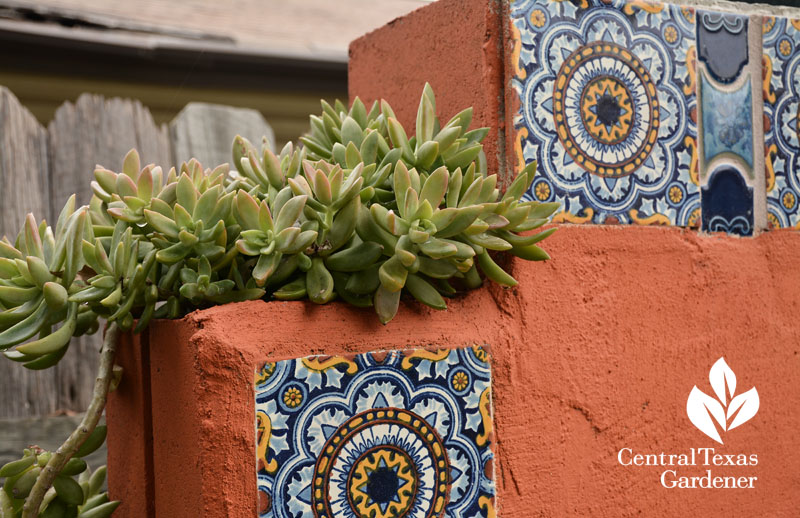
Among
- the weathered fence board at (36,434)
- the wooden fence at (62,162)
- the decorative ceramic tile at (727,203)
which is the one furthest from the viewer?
the wooden fence at (62,162)

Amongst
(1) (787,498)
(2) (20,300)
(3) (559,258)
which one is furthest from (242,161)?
(1) (787,498)

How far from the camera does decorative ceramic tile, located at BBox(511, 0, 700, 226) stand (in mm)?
1555

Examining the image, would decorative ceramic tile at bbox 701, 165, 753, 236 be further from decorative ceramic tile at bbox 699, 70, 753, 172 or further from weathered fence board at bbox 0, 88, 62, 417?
weathered fence board at bbox 0, 88, 62, 417

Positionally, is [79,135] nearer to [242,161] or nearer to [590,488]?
[242,161]

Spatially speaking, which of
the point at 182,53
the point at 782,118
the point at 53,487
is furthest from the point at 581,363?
the point at 182,53

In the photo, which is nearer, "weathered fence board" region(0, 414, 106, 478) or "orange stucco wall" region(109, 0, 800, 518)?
"orange stucco wall" region(109, 0, 800, 518)

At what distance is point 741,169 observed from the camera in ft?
5.66

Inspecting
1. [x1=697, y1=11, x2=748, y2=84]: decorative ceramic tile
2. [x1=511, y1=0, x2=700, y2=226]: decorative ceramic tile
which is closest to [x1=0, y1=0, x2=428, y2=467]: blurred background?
[x1=511, y1=0, x2=700, y2=226]: decorative ceramic tile

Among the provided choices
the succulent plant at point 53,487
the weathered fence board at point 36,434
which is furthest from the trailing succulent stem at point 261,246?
the weathered fence board at point 36,434

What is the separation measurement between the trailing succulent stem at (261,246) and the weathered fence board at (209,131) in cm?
156

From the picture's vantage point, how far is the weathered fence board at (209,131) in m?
2.96

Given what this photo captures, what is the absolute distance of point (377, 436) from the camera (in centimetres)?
132

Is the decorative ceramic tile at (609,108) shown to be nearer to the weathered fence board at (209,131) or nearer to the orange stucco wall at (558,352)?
the orange stucco wall at (558,352)

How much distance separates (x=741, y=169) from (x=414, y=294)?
2.79 feet
